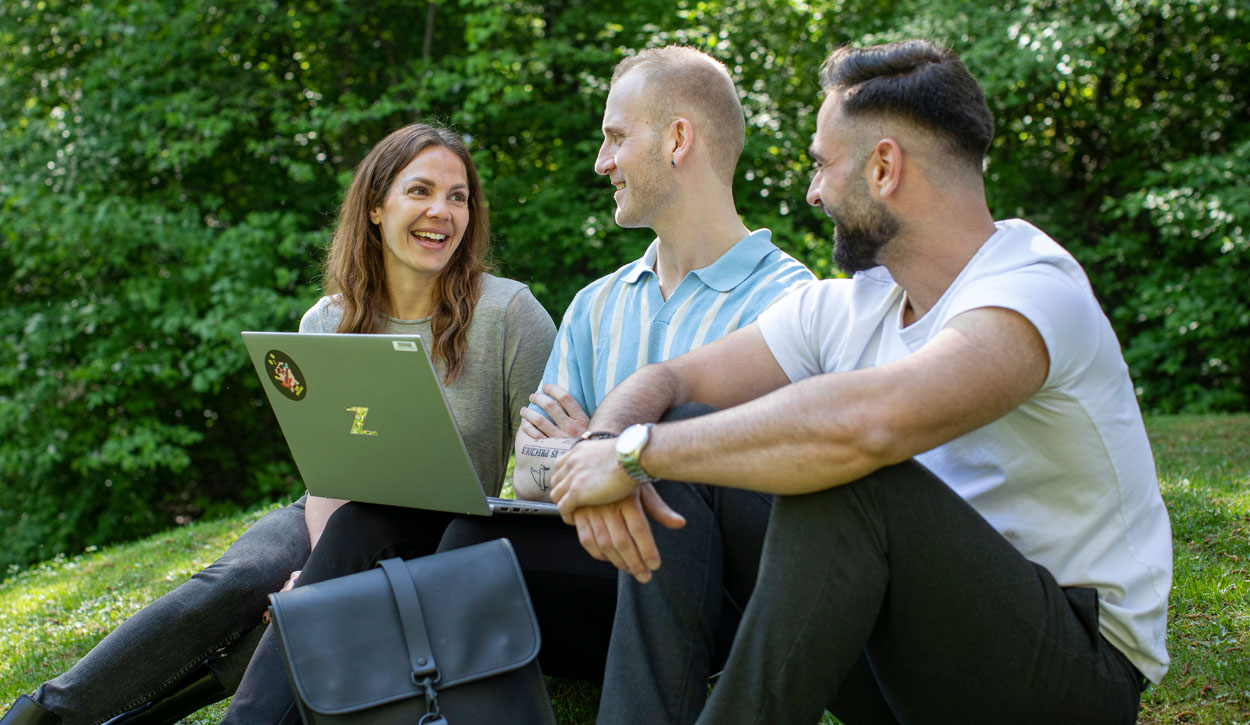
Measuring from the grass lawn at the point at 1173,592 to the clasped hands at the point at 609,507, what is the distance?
0.87 meters

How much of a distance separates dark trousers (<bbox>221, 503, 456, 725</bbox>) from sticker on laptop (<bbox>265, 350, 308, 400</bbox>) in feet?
0.97

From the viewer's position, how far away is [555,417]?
233cm

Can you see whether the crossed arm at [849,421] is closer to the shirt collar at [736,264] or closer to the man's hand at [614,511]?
the man's hand at [614,511]

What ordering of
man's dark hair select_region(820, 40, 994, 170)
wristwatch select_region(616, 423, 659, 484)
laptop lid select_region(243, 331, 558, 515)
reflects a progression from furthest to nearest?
laptop lid select_region(243, 331, 558, 515) < man's dark hair select_region(820, 40, 994, 170) < wristwatch select_region(616, 423, 659, 484)

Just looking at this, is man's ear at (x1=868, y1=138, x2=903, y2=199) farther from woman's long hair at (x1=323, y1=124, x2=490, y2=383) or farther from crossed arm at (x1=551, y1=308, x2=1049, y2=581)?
woman's long hair at (x1=323, y1=124, x2=490, y2=383)

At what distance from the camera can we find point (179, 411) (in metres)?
7.95

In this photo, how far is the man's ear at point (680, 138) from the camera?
8.20 ft

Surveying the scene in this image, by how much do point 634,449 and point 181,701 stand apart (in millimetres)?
1478

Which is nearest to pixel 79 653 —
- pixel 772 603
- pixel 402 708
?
pixel 402 708

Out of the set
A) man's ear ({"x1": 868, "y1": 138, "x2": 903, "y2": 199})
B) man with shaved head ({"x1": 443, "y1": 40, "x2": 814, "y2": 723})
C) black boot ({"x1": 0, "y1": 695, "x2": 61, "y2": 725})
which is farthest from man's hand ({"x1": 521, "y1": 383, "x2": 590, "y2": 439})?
black boot ({"x1": 0, "y1": 695, "x2": 61, "y2": 725})

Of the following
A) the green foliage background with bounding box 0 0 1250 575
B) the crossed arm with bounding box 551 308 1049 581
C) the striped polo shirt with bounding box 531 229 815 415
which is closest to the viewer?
the crossed arm with bounding box 551 308 1049 581

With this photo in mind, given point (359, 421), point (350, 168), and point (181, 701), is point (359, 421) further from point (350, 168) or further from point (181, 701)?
point (350, 168)

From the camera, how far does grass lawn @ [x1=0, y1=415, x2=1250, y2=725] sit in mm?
2080

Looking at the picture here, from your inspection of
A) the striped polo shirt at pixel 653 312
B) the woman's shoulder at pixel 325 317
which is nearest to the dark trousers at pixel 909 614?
the striped polo shirt at pixel 653 312
